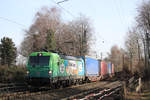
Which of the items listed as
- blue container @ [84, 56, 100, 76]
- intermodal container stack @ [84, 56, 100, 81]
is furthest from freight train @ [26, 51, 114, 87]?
intermodal container stack @ [84, 56, 100, 81]

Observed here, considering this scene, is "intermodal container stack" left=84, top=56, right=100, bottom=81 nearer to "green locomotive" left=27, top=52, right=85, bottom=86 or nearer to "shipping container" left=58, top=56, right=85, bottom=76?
"shipping container" left=58, top=56, right=85, bottom=76

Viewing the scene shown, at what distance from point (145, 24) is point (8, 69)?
25390 mm

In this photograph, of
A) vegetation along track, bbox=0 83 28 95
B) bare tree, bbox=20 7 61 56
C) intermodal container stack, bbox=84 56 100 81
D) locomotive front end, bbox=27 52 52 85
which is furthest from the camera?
bare tree, bbox=20 7 61 56

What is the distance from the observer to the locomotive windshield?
627 inches

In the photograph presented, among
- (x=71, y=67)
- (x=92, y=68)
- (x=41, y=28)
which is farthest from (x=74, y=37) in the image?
(x=71, y=67)

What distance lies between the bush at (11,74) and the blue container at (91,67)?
8.90 meters

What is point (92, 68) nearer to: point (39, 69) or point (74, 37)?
point (39, 69)

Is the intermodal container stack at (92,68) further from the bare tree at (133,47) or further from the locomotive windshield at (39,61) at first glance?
the bare tree at (133,47)

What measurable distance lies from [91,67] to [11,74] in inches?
442

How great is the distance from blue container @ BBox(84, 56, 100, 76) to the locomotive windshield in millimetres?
9907

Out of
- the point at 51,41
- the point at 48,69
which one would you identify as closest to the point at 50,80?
the point at 48,69

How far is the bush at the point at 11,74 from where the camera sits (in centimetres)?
2677

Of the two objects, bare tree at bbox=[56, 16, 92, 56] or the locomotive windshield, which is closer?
the locomotive windshield

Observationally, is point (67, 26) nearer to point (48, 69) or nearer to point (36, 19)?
point (36, 19)
